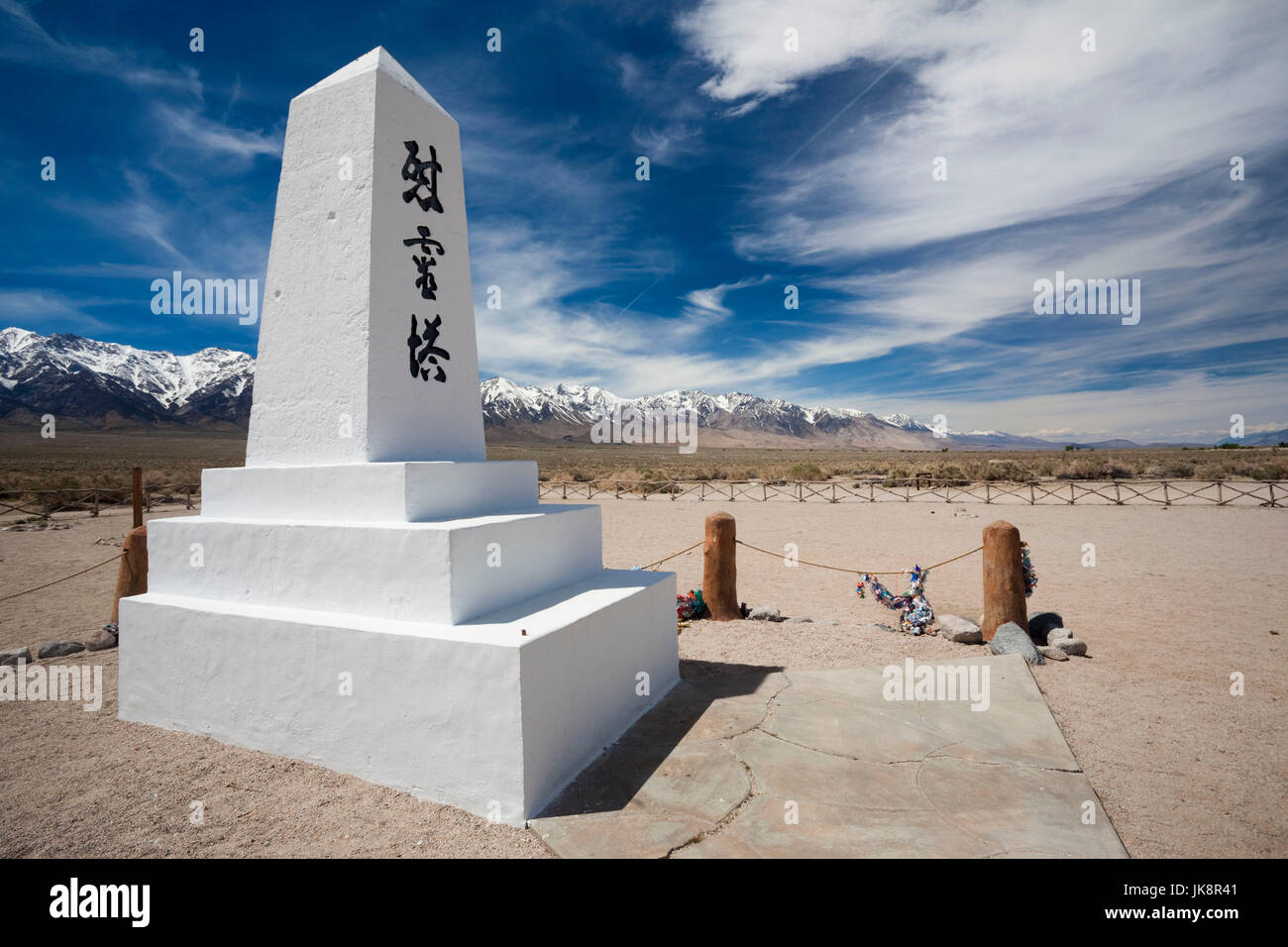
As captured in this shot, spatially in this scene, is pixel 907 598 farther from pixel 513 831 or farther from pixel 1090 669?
pixel 513 831

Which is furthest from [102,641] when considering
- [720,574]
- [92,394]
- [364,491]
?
[92,394]

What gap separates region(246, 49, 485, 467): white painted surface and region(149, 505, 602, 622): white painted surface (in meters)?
0.67

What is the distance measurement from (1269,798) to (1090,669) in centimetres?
221

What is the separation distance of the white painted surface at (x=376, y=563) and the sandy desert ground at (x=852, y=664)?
102 centimetres

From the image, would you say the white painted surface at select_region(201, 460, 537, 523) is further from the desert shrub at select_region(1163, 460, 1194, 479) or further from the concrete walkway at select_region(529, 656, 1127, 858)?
the desert shrub at select_region(1163, 460, 1194, 479)

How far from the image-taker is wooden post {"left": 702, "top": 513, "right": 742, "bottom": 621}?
7242 mm

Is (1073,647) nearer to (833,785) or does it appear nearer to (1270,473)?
(833,785)

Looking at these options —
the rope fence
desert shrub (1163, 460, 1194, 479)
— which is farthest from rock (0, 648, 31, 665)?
desert shrub (1163, 460, 1194, 479)

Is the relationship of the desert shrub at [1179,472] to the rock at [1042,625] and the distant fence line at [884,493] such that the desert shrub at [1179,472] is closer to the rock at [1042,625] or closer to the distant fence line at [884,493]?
the distant fence line at [884,493]

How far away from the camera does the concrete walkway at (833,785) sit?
2.82 m

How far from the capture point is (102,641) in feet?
20.6

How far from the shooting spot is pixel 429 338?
186 inches

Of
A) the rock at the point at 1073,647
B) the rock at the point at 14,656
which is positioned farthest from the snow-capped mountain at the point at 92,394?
the rock at the point at 1073,647

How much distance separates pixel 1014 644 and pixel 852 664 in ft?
4.92
